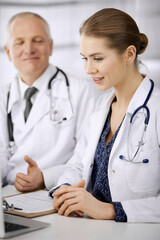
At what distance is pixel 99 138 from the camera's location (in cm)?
169

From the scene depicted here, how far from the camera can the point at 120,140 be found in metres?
1.51

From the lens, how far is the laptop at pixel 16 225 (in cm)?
119

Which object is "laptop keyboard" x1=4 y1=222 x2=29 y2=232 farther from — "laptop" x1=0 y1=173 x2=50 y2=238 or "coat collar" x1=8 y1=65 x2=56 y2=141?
"coat collar" x1=8 y1=65 x2=56 y2=141

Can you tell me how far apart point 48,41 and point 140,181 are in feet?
3.97

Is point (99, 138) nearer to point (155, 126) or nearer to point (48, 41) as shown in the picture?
point (155, 126)

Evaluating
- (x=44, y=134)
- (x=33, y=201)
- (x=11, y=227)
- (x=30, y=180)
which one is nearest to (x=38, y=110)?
(x=44, y=134)

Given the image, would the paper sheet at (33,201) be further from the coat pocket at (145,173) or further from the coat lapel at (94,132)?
the coat pocket at (145,173)

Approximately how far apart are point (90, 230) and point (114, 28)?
77cm

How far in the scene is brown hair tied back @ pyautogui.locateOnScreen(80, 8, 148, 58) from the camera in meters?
1.53

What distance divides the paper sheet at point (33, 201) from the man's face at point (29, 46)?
0.82 meters

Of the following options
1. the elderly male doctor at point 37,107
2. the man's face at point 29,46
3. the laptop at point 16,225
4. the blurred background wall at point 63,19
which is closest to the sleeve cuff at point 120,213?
the laptop at point 16,225

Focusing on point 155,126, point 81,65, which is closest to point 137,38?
point 155,126

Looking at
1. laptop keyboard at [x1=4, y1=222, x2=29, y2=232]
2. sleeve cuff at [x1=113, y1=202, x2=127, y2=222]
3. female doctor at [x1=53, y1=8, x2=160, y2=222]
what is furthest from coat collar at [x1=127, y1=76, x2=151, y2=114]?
laptop keyboard at [x1=4, y1=222, x2=29, y2=232]

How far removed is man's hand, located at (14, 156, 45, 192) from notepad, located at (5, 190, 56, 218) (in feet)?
0.22
